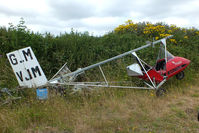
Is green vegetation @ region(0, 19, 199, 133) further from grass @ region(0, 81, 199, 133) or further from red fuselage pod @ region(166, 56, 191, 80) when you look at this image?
red fuselage pod @ region(166, 56, 191, 80)

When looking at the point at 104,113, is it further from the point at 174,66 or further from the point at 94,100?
the point at 174,66

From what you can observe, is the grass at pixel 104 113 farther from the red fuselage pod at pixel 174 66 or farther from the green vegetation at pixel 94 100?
the red fuselage pod at pixel 174 66

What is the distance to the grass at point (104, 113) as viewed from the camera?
12.0 feet

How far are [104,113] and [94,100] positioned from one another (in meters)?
0.84

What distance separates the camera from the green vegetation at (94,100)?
3760 mm

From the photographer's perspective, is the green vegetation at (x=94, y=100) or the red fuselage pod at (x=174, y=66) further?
the red fuselage pod at (x=174, y=66)

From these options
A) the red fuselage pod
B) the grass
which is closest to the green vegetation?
the grass

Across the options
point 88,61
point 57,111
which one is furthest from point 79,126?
point 88,61

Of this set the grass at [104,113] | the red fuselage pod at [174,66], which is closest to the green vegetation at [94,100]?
the grass at [104,113]

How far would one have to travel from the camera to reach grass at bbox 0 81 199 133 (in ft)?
12.0

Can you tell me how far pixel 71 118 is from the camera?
4.04m

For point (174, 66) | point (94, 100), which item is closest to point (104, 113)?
point (94, 100)

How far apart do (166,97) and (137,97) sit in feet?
3.16

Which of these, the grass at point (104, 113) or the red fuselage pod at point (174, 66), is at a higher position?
the red fuselage pod at point (174, 66)
